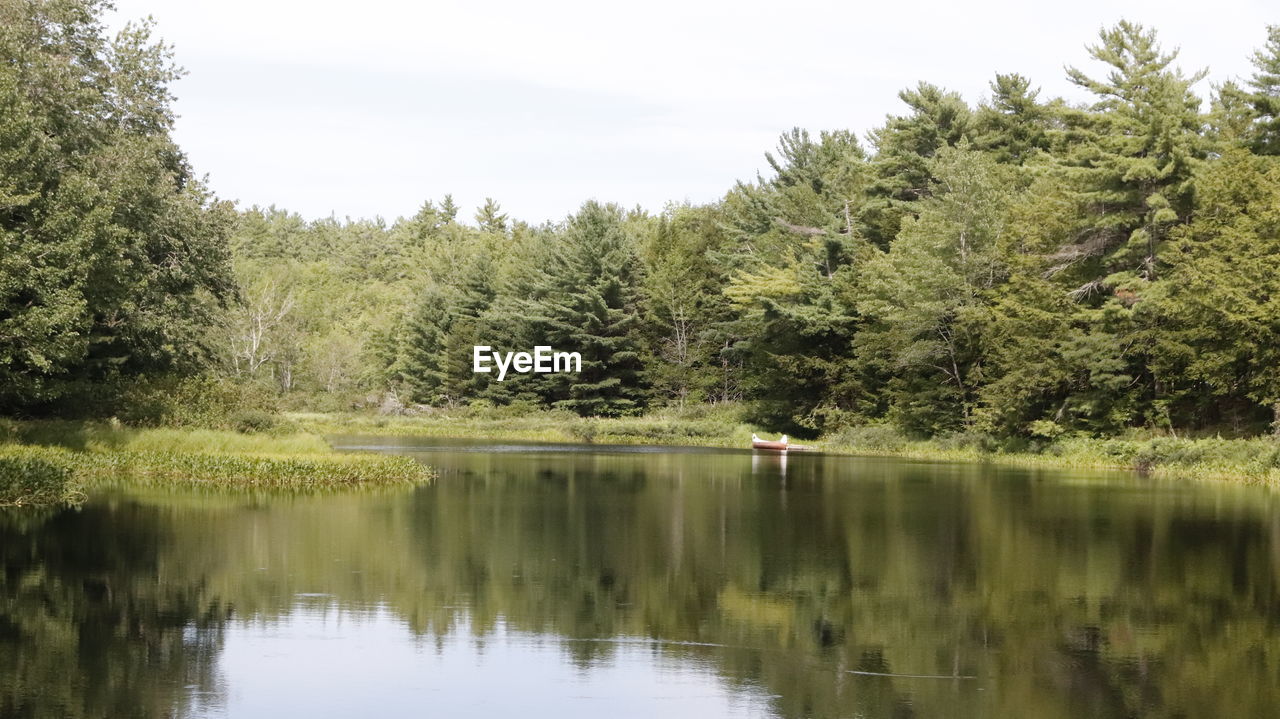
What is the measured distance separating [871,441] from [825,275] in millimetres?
12377

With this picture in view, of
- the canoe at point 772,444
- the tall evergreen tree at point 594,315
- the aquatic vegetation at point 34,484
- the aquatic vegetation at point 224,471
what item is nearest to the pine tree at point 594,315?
the tall evergreen tree at point 594,315

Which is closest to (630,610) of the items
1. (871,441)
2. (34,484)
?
(34,484)

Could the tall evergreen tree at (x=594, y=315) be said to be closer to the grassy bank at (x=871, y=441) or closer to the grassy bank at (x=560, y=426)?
the grassy bank at (x=560, y=426)

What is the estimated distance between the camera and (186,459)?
115 feet

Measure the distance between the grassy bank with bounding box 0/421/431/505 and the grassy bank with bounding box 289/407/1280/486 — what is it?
66.3 ft

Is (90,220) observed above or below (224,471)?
above

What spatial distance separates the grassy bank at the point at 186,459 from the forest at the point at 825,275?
1.62m

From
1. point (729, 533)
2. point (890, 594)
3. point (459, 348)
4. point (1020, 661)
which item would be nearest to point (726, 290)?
point (459, 348)

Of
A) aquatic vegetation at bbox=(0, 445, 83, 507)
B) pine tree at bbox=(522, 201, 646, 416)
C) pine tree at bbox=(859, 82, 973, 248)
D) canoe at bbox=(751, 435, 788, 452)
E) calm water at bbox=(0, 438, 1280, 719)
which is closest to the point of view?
calm water at bbox=(0, 438, 1280, 719)

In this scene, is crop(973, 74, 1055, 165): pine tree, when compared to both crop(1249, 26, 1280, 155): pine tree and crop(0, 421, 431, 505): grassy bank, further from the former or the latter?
crop(0, 421, 431, 505): grassy bank

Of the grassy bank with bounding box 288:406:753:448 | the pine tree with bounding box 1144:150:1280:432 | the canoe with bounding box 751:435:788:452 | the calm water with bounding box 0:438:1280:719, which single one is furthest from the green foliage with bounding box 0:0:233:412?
the pine tree with bounding box 1144:150:1280:432

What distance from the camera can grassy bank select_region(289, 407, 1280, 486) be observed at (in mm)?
43000

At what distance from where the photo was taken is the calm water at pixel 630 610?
488 inches

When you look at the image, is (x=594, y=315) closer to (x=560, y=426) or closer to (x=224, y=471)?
(x=560, y=426)
